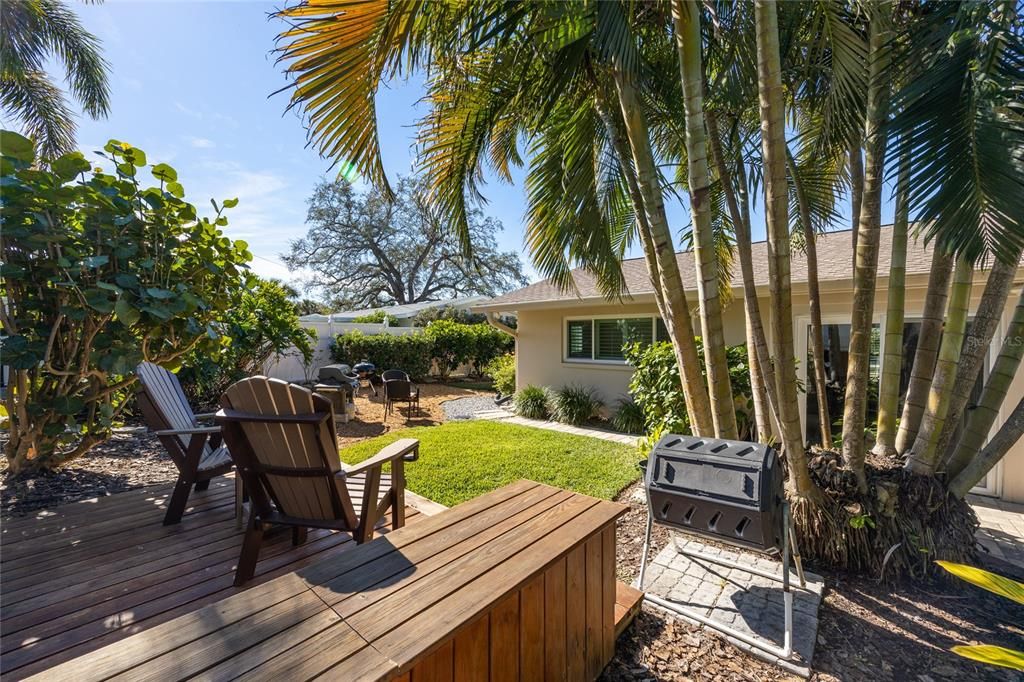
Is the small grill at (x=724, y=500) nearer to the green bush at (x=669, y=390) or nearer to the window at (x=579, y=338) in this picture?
the green bush at (x=669, y=390)

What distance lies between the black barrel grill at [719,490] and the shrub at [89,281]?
13.0 feet

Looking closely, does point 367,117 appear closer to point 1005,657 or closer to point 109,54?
point 1005,657

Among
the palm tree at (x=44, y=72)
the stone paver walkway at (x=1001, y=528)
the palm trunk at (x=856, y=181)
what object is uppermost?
the palm tree at (x=44, y=72)

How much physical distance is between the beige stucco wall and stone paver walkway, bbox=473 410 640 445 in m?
1.03

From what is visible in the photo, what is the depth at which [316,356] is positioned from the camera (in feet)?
47.6

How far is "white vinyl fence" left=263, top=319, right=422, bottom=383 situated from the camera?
42.4 feet

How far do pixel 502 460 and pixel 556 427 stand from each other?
269 centimetres

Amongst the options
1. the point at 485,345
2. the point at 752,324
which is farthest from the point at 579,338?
the point at 485,345

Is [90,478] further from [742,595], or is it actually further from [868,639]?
[868,639]

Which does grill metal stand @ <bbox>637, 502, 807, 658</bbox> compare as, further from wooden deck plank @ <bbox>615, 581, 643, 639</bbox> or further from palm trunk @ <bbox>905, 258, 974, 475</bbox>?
palm trunk @ <bbox>905, 258, 974, 475</bbox>

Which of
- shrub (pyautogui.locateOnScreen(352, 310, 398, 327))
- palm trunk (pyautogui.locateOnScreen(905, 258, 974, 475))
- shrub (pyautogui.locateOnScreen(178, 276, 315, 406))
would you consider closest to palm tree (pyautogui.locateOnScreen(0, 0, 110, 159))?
shrub (pyautogui.locateOnScreen(178, 276, 315, 406))

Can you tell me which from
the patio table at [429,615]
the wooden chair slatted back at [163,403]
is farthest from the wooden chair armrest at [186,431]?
the patio table at [429,615]

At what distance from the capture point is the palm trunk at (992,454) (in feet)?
10.2

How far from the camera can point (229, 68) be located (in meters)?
5.17
